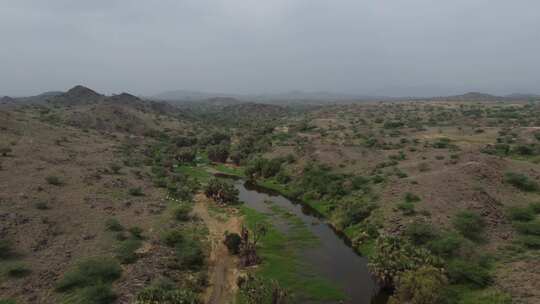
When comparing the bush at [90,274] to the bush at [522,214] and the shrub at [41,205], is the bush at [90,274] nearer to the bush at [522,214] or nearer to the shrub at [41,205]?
the shrub at [41,205]

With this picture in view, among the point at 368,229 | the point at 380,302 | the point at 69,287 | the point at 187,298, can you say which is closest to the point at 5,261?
the point at 69,287

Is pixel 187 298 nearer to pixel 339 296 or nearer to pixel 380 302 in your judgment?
pixel 339 296

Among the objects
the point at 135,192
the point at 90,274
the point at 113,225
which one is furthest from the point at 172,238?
the point at 135,192

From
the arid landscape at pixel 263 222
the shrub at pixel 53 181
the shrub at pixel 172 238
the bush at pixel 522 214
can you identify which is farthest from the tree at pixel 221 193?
the bush at pixel 522 214

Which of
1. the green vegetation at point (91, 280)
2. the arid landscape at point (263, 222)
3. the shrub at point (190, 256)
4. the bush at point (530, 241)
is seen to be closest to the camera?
the green vegetation at point (91, 280)

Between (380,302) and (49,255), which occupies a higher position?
(49,255)

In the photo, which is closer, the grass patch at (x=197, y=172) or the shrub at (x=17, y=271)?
the shrub at (x=17, y=271)

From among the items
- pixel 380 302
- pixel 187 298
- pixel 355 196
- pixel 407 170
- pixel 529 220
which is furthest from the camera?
pixel 407 170
